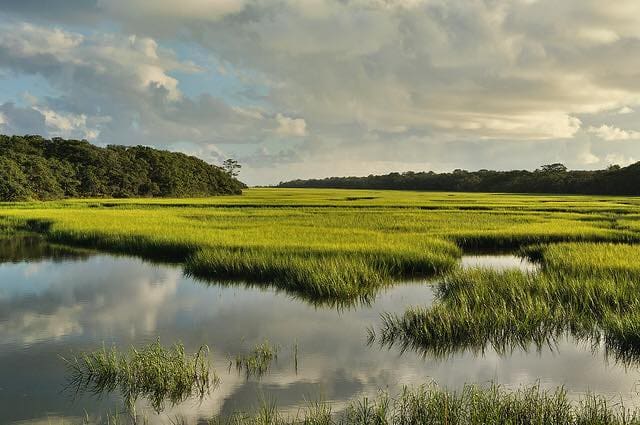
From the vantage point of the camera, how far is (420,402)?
18.6 feet

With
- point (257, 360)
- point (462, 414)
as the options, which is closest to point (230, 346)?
point (257, 360)

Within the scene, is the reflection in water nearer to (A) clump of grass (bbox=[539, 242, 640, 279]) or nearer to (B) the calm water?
(B) the calm water

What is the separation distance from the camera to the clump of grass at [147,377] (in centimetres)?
638

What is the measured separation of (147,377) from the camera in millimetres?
6676

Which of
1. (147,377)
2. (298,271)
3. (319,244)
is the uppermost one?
(319,244)

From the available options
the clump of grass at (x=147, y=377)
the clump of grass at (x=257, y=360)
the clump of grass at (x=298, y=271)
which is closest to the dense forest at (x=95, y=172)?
the clump of grass at (x=298, y=271)

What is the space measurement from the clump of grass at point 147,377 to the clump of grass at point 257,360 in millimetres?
480

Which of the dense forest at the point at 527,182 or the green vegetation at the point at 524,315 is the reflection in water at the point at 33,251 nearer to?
the green vegetation at the point at 524,315

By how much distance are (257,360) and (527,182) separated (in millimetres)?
114303

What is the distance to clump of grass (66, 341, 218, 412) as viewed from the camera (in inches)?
251

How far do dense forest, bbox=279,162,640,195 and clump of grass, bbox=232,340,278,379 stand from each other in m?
102

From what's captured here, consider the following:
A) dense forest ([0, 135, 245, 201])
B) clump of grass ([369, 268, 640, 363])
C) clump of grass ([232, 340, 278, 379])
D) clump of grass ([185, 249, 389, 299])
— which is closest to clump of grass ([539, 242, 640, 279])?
clump of grass ([369, 268, 640, 363])

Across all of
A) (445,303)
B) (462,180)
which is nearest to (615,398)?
(445,303)

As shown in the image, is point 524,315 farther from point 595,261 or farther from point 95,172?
point 95,172
